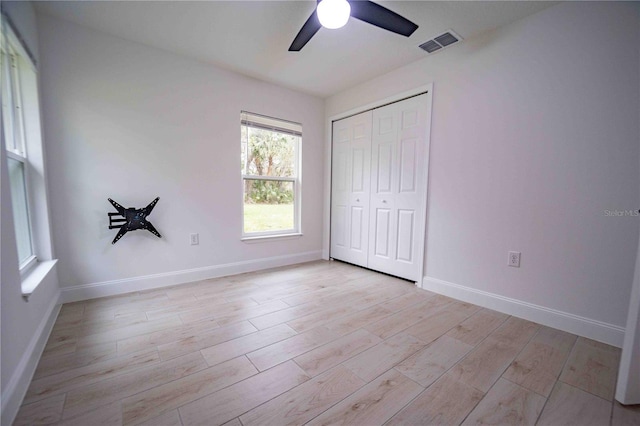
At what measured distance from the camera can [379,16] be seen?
1.60 metres

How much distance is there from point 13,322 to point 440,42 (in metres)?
3.47

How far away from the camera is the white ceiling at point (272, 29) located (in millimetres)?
1880

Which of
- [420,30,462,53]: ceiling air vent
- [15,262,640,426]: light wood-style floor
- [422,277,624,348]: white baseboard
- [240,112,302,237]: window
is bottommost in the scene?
[15,262,640,426]: light wood-style floor

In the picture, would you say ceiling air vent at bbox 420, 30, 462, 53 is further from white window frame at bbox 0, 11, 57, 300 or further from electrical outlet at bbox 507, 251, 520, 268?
white window frame at bbox 0, 11, 57, 300

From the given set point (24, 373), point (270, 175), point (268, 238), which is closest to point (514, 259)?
point (268, 238)

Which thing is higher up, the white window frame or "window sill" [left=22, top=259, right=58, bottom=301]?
the white window frame

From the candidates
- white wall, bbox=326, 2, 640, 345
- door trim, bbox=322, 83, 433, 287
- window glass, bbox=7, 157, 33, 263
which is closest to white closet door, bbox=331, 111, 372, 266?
door trim, bbox=322, 83, 433, 287

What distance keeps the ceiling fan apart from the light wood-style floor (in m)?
2.06

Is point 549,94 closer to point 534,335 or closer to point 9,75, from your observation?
point 534,335

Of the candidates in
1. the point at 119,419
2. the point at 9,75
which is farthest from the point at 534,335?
the point at 9,75

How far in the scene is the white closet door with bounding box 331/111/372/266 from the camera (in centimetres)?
328

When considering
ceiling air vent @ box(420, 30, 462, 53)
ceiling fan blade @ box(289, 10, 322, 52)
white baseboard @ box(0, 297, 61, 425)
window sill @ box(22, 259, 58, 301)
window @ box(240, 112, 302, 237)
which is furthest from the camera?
window @ box(240, 112, 302, 237)

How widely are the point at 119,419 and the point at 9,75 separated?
2284 millimetres

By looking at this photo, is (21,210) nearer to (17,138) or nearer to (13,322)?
(17,138)
